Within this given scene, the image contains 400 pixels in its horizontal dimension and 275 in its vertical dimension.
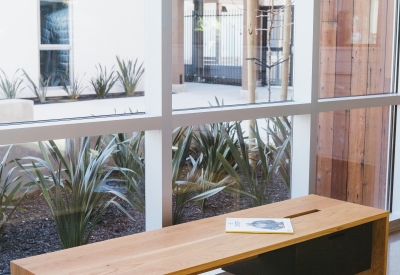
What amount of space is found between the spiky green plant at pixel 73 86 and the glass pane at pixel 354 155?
6.13ft

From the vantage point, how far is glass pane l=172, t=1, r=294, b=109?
3.34 metres

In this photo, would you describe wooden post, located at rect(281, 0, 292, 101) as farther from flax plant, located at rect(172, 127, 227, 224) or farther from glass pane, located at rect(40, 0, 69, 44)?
glass pane, located at rect(40, 0, 69, 44)

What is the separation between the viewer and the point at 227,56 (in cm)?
359

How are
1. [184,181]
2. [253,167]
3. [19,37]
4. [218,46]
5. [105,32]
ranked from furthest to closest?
[253,167] → [218,46] → [184,181] → [105,32] → [19,37]

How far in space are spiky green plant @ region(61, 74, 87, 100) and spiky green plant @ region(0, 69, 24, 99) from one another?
210 millimetres

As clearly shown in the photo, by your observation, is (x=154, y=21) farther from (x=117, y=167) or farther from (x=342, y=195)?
(x=342, y=195)

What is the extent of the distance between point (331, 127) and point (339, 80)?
33 centimetres

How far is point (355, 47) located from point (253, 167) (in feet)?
3.98

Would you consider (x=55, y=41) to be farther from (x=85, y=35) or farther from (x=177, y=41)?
(x=177, y=41)

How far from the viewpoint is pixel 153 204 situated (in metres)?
3.25

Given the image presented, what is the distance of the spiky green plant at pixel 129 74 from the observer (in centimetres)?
306

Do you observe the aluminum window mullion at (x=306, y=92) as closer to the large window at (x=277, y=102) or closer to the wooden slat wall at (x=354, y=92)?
the large window at (x=277, y=102)

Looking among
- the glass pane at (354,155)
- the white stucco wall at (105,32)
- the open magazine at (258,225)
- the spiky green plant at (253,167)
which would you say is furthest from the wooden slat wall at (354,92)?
the white stucco wall at (105,32)

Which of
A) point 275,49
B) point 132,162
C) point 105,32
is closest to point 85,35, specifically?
point 105,32
